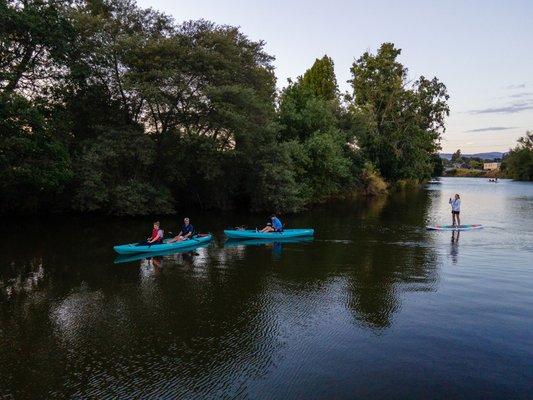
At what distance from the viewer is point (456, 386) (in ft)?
23.8

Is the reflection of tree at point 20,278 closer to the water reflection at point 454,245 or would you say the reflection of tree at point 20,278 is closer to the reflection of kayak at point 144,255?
the reflection of kayak at point 144,255

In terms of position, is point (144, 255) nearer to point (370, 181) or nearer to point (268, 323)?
point (268, 323)

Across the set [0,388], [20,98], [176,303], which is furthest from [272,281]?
[20,98]

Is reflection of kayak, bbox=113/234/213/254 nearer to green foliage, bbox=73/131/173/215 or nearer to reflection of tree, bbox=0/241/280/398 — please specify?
reflection of tree, bbox=0/241/280/398

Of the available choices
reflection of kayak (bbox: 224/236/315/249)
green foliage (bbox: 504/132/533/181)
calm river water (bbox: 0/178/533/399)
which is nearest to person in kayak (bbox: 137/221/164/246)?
calm river water (bbox: 0/178/533/399)

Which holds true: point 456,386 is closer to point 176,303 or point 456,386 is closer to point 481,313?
point 481,313

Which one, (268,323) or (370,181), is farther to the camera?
(370,181)

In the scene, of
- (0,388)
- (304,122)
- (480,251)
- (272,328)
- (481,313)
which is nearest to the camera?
(0,388)

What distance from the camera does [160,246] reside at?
1827 cm

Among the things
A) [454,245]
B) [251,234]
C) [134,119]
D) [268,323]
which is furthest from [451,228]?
[134,119]

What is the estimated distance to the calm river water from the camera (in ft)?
24.0

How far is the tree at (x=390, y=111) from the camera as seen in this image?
59031 millimetres

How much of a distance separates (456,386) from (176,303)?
23.5 feet

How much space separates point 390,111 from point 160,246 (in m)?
50.8
